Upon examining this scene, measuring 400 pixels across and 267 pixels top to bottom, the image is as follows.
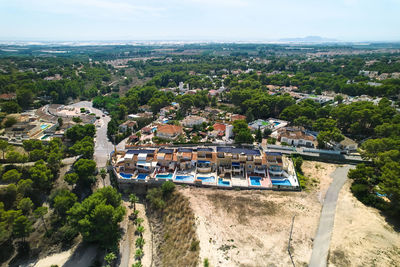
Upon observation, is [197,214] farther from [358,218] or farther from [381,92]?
[381,92]

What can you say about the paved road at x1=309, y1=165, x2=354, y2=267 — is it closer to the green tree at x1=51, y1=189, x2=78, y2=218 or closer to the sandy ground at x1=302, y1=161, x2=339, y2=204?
the sandy ground at x1=302, y1=161, x2=339, y2=204

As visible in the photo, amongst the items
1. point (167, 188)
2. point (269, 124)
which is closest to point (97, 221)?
point (167, 188)

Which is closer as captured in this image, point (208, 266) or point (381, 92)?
point (208, 266)

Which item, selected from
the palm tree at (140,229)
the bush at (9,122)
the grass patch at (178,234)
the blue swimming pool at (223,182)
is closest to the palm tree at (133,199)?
the palm tree at (140,229)

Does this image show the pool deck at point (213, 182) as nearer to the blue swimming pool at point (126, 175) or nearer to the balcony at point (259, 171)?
the blue swimming pool at point (126, 175)

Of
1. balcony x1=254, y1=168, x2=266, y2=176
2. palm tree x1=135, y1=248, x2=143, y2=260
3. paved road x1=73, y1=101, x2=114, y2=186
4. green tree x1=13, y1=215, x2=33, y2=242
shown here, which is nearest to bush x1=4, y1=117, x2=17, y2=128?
paved road x1=73, y1=101, x2=114, y2=186

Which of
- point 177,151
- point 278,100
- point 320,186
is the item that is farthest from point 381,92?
point 177,151
